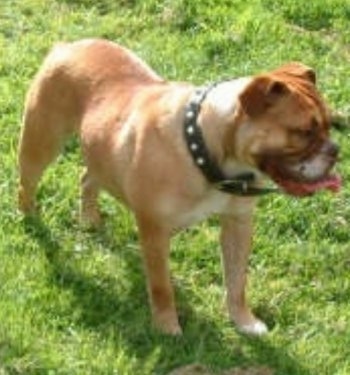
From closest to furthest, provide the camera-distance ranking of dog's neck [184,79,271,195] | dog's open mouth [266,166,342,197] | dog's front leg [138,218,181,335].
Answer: dog's open mouth [266,166,342,197] → dog's neck [184,79,271,195] → dog's front leg [138,218,181,335]

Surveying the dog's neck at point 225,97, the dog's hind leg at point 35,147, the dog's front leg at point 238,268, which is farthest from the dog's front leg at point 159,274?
the dog's hind leg at point 35,147

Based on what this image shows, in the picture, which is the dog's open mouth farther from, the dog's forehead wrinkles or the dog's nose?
the dog's forehead wrinkles

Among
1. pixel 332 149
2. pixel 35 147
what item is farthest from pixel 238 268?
pixel 35 147

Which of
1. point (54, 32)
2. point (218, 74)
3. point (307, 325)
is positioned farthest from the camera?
point (54, 32)

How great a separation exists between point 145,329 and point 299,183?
1.00 m

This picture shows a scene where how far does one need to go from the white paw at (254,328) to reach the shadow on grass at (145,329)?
1.7 inches

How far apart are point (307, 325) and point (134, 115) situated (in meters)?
1.16

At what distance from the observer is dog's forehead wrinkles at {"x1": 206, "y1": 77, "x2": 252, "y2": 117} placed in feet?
14.4

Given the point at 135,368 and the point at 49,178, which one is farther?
the point at 49,178

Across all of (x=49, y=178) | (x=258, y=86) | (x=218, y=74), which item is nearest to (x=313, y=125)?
(x=258, y=86)

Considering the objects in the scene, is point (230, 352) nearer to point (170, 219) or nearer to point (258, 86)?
point (170, 219)

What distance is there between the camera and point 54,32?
7539 millimetres

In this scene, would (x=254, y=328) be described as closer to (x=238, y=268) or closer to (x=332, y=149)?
(x=238, y=268)

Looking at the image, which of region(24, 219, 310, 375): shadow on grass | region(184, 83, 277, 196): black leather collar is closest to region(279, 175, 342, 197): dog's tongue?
region(184, 83, 277, 196): black leather collar
